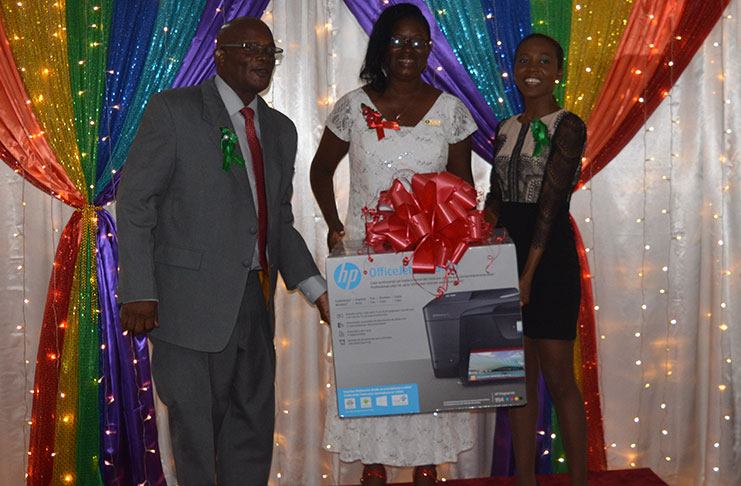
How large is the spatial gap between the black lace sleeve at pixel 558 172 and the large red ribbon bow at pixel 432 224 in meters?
0.38

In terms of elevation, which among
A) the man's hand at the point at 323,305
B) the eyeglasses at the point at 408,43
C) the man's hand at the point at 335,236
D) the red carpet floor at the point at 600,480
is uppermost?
the eyeglasses at the point at 408,43

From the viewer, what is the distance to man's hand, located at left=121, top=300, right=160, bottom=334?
7.26 ft

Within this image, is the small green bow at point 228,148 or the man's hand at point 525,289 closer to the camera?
the small green bow at point 228,148

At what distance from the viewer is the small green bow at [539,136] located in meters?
2.63

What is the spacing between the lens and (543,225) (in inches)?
103

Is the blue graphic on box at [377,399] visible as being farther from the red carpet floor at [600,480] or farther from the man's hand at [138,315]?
the red carpet floor at [600,480]

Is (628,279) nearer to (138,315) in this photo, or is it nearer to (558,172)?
(558,172)

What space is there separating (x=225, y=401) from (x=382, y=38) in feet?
4.60

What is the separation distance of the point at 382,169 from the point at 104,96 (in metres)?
1.51

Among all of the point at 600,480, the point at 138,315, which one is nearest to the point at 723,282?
the point at 600,480

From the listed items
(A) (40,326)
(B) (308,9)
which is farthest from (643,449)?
(A) (40,326)

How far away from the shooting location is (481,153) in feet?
11.6

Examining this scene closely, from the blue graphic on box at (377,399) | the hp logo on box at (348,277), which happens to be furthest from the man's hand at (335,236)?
the blue graphic on box at (377,399)

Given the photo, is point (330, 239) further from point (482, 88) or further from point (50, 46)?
point (50, 46)
